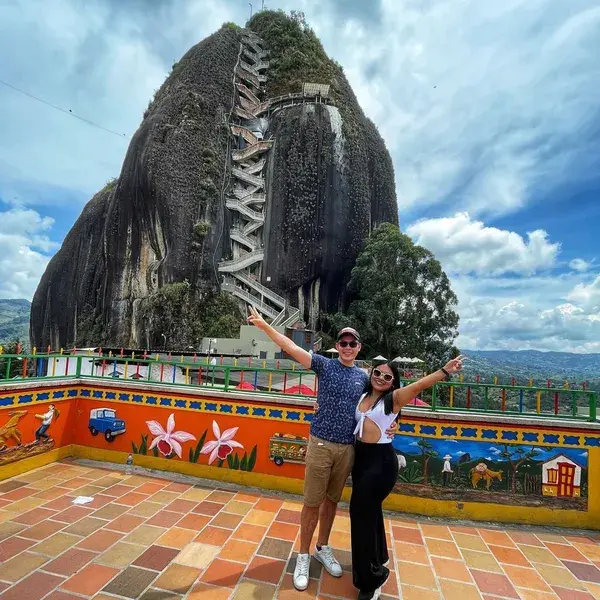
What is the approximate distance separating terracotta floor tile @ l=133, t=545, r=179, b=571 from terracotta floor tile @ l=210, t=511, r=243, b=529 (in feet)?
1.75

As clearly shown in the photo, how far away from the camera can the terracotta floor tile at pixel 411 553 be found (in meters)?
2.99

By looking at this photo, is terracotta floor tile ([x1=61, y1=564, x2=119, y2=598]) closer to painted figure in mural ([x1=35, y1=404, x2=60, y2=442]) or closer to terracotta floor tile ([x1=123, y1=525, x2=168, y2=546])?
terracotta floor tile ([x1=123, y1=525, x2=168, y2=546])

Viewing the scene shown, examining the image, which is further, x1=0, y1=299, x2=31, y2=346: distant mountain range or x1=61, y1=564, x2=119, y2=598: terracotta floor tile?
x1=0, y1=299, x2=31, y2=346: distant mountain range

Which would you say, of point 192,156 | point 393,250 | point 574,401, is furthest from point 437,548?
point 192,156

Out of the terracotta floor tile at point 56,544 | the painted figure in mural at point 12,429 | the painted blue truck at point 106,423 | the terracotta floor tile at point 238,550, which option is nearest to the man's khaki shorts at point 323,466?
the terracotta floor tile at point 238,550

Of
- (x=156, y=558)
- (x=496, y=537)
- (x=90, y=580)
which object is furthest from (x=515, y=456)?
(x=90, y=580)

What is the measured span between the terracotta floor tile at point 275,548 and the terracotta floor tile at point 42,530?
1.69 m

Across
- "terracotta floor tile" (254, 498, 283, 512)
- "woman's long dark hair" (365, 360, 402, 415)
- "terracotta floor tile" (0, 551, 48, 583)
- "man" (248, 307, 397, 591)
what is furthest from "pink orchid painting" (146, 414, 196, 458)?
"woman's long dark hair" (365, 360, 402, 415)

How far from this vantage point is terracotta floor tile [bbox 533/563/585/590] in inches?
109

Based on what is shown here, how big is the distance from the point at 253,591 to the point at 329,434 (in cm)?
113

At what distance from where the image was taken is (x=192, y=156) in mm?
24688

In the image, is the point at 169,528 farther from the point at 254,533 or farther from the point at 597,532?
the point at 597,532

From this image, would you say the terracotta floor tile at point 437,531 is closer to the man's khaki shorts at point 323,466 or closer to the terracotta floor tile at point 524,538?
the terracotta floor tile at point 524,538

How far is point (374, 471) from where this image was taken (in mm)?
2404
